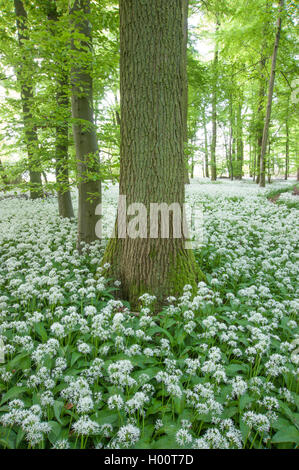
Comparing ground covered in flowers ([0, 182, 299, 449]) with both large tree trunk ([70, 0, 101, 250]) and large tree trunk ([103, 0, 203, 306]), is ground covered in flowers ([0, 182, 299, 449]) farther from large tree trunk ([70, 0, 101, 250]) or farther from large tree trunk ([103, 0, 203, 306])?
large tree trunk ([70, 0, 101, 250])

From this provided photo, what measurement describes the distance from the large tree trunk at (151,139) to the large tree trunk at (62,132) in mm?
1893

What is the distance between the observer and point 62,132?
652 centimetres

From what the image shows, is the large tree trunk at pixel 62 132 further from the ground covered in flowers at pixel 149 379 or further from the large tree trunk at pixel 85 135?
the ground covered in flowers at pixel 149 379

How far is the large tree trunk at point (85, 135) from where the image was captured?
15.3 ft

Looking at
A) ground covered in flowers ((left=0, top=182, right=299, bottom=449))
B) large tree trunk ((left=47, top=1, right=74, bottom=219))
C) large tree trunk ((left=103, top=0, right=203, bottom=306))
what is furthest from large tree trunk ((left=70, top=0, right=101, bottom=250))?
ground covered in flowers ((left=0, top=182, right=299, bottom=449))

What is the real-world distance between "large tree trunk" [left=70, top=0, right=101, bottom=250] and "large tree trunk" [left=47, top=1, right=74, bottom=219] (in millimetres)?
237

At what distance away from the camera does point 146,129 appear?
323cm

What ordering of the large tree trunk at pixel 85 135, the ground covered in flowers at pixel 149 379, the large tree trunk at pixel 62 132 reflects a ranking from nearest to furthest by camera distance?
the ground covered in flowers at pixel 149 379 < the large tree trunk at pixel 85 135 < the large tree trunk at pixel 62 132

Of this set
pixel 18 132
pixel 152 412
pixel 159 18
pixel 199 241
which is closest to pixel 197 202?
pixel 199 241

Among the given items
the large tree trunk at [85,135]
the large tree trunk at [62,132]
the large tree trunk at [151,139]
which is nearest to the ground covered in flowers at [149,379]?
the large tree trunk at [151,139]

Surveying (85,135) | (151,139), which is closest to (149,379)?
(151,139)

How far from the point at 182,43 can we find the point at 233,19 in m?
12.4

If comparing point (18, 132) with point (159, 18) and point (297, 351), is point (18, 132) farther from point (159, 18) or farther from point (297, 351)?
point (297, 351)

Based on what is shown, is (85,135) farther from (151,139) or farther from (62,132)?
(151,139)
